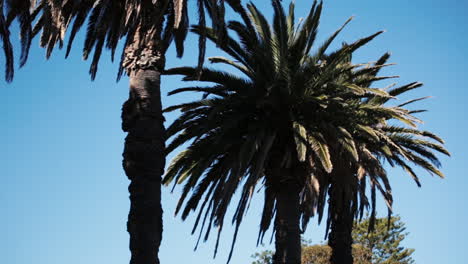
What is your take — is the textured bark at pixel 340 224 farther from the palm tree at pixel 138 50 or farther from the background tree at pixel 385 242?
→ the background tree at pixel 385 242

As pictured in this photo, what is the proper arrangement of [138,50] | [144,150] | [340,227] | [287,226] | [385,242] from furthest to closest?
[385,242]
[340,227]
[287,226]
[138,50]
[144,150]

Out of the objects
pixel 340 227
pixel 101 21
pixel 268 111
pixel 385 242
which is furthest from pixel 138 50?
pixel 385 242

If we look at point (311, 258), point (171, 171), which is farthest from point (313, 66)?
point (311, 258)

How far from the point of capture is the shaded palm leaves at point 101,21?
14.5 metres

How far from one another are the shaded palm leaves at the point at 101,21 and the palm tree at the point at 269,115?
2.37m

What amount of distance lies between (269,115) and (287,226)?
11.0 ft

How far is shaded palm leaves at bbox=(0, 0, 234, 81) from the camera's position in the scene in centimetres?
1452

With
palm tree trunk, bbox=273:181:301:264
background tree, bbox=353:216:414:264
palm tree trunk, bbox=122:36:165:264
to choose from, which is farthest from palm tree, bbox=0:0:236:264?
background tree, bbox=353:216:414:264

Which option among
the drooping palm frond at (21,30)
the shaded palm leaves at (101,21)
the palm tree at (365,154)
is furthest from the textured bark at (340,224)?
the drooping palm frond at (21,30)

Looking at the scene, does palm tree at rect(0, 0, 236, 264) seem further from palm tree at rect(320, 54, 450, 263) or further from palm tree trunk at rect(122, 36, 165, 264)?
palm tree at rect(320, 54, 450, 263)

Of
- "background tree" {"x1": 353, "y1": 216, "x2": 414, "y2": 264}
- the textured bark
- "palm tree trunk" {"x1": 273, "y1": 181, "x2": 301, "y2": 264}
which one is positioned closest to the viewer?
"palm tree trunk" {"x1": 273, "y1": 181, "x2": 301, "y2": 264}

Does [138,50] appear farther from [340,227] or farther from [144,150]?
[340,227]

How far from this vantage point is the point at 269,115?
1953 cm

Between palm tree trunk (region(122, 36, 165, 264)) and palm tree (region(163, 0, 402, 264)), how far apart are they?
146 inches
